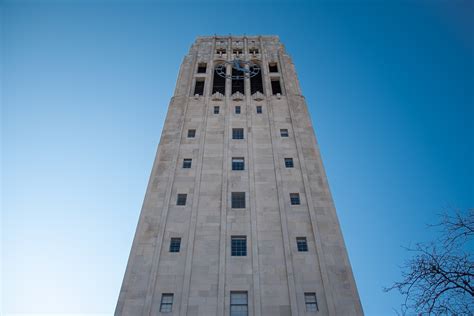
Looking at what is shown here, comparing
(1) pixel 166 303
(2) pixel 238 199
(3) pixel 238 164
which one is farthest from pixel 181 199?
(1) pixel 166 303

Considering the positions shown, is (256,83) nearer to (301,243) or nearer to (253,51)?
(253,51)

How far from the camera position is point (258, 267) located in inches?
1053

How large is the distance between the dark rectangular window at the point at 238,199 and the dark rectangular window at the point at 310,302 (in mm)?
8894

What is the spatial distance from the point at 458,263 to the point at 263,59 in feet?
154

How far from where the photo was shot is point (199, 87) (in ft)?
164

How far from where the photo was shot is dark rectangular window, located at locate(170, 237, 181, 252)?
2817 cm

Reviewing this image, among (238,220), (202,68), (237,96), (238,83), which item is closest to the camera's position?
(238,220)

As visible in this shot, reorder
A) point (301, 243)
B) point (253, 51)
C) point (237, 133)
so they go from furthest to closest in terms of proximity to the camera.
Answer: point (253, 51) → point (237, 133) → point (301, 243)

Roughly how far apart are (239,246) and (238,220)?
2.30 metres

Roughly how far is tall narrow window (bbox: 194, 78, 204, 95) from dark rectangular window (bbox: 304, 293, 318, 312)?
96.5 ft

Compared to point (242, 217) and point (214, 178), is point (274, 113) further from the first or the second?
point (242, 217)

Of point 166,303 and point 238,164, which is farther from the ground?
point 238,164

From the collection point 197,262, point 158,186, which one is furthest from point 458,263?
point 158,186

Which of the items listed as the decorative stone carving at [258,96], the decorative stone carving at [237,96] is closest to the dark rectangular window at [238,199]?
the decorative stone carving at [237,96]
